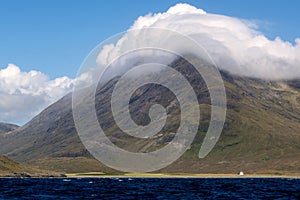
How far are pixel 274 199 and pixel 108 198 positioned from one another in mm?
32796

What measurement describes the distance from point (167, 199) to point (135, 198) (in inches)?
259

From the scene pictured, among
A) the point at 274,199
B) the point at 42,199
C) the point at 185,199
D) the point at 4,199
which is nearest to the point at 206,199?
the point at 185,199

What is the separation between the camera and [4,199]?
100625mm

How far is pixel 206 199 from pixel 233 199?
209 inches

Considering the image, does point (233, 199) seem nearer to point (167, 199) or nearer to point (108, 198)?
point (167, 199)

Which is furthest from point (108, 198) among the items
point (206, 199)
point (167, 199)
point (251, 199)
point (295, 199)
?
point (295, 199)

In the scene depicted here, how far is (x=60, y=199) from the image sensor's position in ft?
334

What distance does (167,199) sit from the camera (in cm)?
10325

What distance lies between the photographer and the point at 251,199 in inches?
4102

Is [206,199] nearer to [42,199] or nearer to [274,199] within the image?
[274,199]

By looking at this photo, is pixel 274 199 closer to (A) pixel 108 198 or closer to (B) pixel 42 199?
(A) pixel 108 198

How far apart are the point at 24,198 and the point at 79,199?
36.9ft

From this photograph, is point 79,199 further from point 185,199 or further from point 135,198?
point 185,199

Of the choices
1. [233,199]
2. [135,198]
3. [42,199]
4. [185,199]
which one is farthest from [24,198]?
[233,199]
